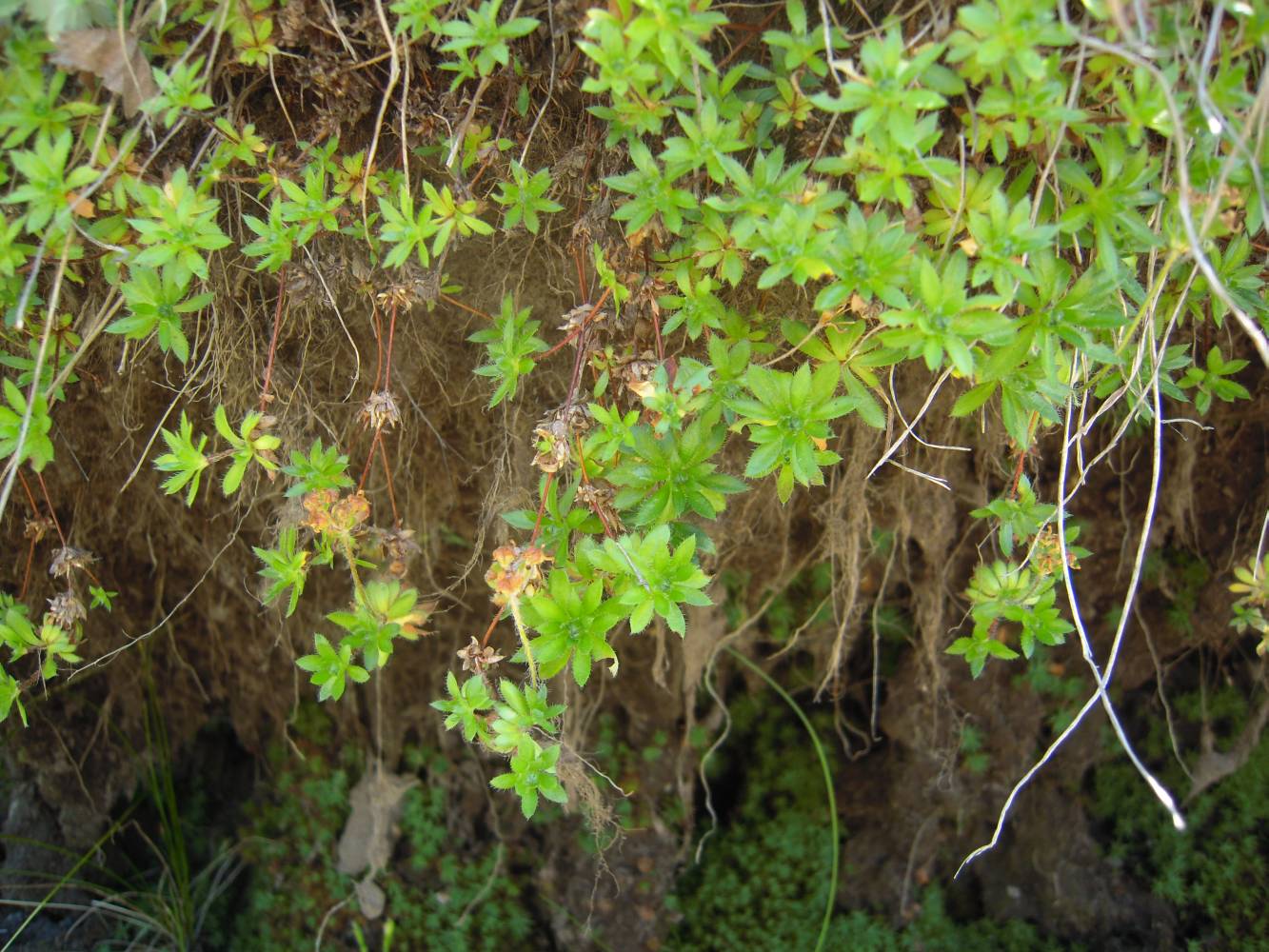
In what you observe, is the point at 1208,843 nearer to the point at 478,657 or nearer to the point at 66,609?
the point at 478,657

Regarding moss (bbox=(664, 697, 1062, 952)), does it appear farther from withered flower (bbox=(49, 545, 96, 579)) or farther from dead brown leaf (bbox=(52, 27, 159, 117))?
dead brown leaf (bbox=(52, 27, 159, 117))

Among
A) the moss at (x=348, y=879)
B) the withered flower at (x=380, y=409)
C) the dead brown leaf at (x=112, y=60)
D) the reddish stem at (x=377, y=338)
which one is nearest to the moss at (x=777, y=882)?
the moss at (x=348, y=879)

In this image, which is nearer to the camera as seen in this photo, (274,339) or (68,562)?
(274,339)

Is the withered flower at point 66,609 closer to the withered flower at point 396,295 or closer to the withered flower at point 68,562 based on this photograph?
the withered flower at point 68,562

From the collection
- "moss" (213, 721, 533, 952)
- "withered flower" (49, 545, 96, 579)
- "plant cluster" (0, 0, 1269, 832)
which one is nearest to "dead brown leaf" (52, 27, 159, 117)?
"plant cluster" (0, 0, 1269, 832)

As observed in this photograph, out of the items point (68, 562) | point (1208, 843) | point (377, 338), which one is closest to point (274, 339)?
point (377, 338)

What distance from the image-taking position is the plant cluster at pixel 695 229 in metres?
1.08

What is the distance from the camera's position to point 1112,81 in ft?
3.64

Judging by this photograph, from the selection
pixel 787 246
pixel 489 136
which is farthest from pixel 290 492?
pixel 787 246

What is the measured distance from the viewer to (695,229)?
4.15ft

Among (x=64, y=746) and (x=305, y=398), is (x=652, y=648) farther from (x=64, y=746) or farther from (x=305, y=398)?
(x=64, y=746)

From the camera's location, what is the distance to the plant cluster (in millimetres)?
1077

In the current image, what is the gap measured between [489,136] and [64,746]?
2.19 meters

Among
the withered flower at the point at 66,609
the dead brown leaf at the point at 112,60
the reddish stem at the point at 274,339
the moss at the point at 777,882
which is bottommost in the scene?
the moss at the point at 777,882
